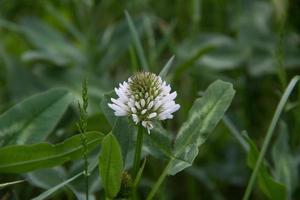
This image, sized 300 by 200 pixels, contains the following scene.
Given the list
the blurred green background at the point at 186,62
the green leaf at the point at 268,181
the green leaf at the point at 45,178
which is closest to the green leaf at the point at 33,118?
the green leaf at the point at 45,178

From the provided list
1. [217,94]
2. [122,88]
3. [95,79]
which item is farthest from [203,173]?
[122,88]

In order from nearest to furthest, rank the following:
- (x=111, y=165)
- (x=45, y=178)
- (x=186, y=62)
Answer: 1. (x=111, y=165)
2. (x=45, y=178)
3. (x=186, y=62)

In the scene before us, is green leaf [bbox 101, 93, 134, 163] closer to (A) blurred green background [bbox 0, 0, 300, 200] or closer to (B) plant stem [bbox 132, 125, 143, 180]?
(B) plant stem [bbox 132, 125, 143, 180]

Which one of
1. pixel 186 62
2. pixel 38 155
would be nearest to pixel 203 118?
pixel 38 155

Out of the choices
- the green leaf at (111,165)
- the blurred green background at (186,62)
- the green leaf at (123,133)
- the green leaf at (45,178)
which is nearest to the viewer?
the green leaf at (111,165)

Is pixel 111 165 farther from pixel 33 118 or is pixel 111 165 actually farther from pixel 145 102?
pixel 33 118

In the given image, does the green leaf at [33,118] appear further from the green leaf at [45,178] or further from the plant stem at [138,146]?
the plant stem at [138,146]
